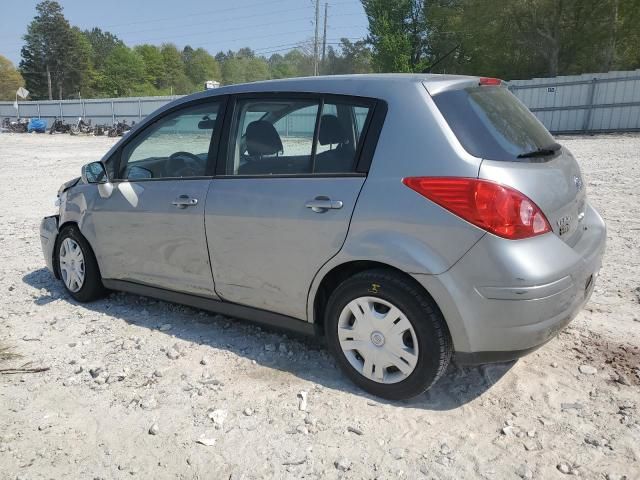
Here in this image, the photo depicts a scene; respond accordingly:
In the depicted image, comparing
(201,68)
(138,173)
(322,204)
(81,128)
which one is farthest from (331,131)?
(201,68)

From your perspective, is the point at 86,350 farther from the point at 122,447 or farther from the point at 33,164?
the point at 33,164

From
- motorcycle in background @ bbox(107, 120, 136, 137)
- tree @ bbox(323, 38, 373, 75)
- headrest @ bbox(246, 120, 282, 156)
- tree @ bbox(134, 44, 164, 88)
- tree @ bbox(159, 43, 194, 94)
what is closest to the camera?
headrest @ bbox(246, 120, 282, 156)

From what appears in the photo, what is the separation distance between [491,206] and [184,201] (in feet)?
6.83

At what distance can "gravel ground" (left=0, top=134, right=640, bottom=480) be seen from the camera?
256cm

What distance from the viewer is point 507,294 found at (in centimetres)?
257

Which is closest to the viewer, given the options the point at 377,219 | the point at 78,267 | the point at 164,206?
the point at 377,219

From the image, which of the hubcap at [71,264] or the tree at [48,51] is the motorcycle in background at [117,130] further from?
the tree at [48,51]

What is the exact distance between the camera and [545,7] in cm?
3472

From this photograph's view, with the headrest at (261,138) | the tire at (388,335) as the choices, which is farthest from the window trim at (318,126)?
the tire at (388,335)

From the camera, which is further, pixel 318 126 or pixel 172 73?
pixel 172 73

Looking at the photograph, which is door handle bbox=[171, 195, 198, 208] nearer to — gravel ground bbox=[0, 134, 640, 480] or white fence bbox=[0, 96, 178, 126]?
gravel ground bbox=[0, 134, 640, 480]

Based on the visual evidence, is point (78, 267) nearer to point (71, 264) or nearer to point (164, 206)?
point (71, 264)

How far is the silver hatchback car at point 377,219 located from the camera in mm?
2637

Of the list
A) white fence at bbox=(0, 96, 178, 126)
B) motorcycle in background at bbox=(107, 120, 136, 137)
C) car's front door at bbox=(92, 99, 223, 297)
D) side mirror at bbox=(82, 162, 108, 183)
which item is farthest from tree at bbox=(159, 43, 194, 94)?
car's front door at bbox=(92, 99, 223, 297)
